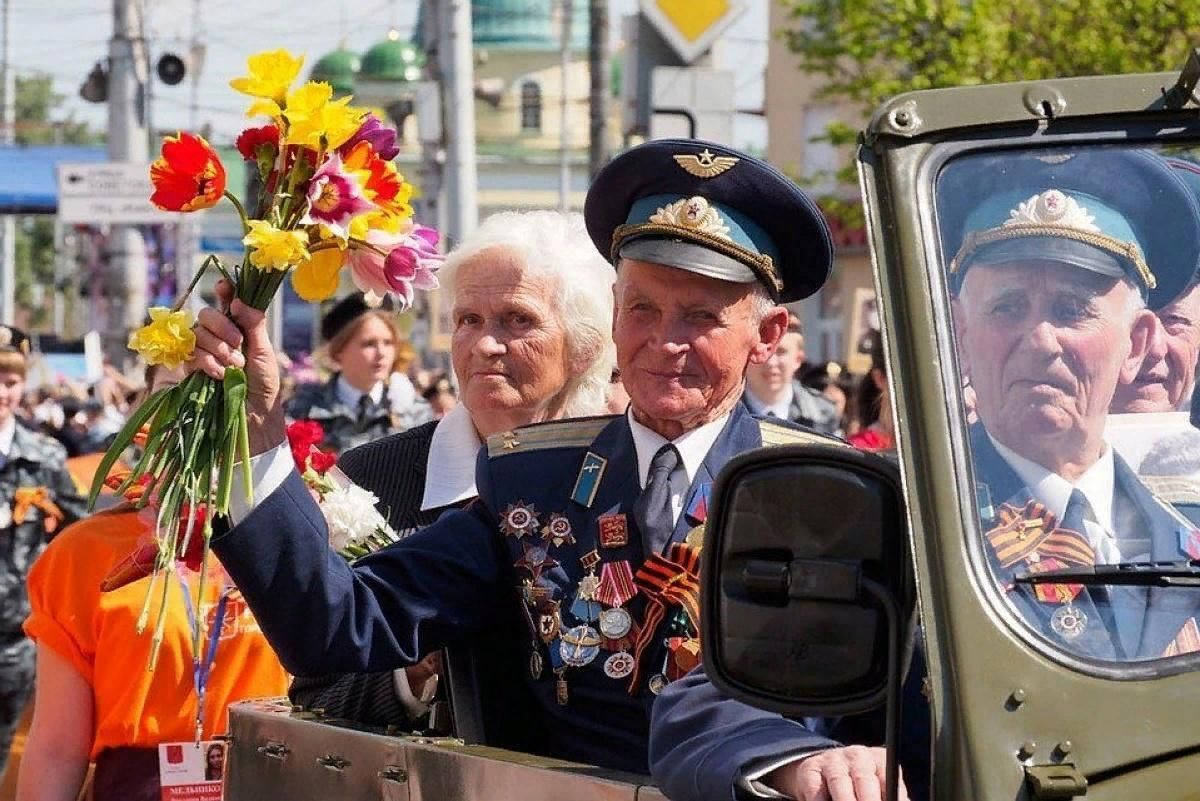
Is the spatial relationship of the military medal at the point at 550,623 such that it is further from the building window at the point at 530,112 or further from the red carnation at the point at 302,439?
the building window at the point at 530,112

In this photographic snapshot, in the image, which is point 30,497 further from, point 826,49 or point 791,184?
point 826,49

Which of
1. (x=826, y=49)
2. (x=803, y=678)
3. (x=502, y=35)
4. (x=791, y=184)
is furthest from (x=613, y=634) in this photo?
(x=502, y=35)

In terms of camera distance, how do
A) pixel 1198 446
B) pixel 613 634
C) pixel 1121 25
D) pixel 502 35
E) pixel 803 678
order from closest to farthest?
pixel 803 678
pixel 1198 446
pixel 613 634
pixel 1121 25
pixel 502 35

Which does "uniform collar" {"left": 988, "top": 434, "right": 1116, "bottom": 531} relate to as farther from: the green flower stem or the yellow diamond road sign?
the yellow diamond road sign

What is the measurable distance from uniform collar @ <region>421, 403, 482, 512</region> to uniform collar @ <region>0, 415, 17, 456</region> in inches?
193

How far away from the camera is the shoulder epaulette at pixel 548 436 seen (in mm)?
3678

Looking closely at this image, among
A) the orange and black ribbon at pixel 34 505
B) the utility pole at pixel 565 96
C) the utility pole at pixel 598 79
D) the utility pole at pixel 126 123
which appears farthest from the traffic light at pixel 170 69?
the orange and black ribbon at pixel 34 505

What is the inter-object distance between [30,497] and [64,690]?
4650 mm

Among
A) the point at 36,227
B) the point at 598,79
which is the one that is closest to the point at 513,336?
the point at 598,79

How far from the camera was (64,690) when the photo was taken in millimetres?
4754

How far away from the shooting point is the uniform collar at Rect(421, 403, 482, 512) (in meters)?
4.91

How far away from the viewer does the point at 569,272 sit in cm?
495

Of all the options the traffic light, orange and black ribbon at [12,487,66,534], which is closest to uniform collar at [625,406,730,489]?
orange and black ribbon at [12,487,66,534]

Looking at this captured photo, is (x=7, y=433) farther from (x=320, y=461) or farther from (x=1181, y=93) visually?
(x=1181, y=93)
